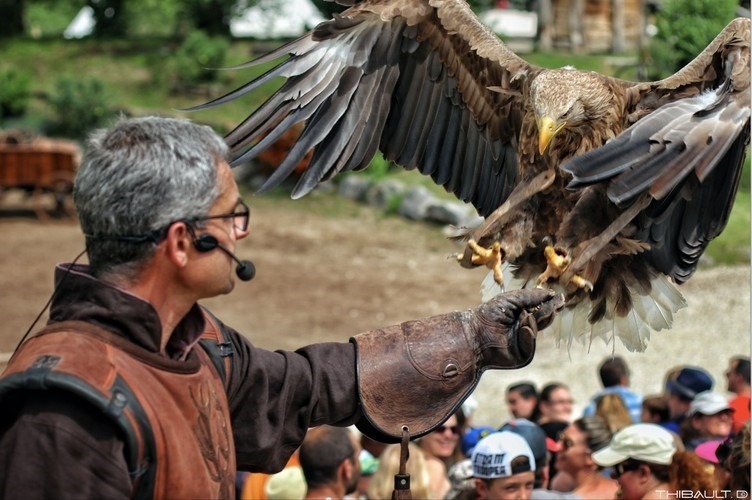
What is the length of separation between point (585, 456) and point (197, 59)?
15390 mm

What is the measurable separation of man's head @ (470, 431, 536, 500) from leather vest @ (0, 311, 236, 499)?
1.89 metres

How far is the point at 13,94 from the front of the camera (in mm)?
18703

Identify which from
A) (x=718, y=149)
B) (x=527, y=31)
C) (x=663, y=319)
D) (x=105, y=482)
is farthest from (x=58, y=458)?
(x=527, y=31)

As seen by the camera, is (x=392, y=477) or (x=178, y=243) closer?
(x=178, y=243)

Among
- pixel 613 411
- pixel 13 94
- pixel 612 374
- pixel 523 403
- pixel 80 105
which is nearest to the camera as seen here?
pixel 613 411

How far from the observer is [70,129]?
18391 millimetres

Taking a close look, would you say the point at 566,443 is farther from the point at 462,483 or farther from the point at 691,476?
the point at 691,476

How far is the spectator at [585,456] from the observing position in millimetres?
4785


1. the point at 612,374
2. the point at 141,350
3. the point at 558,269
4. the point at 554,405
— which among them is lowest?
the point at 141,350

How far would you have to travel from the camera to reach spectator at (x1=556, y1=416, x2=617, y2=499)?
479 centimetres

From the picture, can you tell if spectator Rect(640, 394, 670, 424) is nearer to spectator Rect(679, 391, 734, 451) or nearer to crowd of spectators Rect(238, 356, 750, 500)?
crowd of spectators Rect(238, 356, 750, 500)

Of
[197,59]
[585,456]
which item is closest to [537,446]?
[585,456]

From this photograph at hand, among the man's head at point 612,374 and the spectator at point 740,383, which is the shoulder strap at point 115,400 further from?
the man's head at point 612,374

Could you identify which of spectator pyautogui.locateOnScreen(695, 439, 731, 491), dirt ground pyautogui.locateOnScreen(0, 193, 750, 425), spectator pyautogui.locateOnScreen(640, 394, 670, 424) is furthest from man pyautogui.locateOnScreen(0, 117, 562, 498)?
dirt ground pyautogui.locateOnScreen(0, 193, 750, 425)
